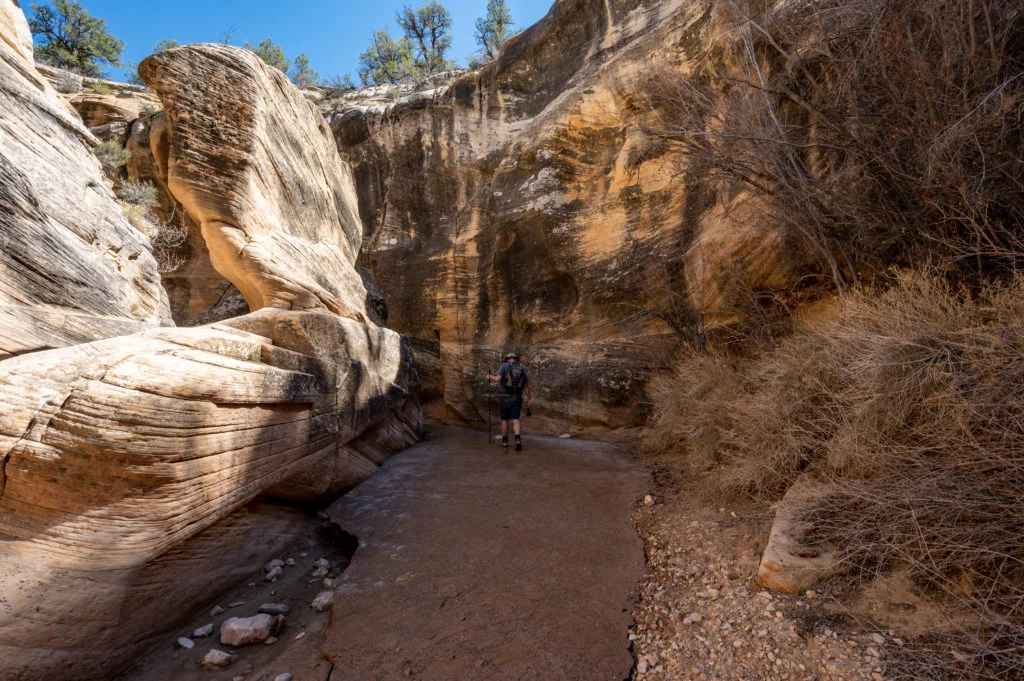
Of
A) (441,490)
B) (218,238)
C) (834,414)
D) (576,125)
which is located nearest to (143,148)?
(218,238)

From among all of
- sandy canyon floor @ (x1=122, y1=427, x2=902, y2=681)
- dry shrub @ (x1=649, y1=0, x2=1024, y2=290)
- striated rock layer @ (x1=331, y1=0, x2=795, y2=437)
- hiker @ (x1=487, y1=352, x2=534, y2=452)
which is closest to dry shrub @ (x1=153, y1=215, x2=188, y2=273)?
striated rock layer @ (x1=331, y1=0, x2=795, y2=437)

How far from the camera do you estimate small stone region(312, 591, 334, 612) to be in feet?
8.28

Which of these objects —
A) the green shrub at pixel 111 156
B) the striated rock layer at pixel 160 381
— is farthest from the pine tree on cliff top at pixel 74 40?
the striated rock layer at pixel 160 381

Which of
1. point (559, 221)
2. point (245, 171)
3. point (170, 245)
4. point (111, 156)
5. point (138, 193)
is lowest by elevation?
point (245, 171)

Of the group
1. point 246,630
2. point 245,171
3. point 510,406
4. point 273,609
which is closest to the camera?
point 246,630

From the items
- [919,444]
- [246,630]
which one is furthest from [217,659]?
[919,444]

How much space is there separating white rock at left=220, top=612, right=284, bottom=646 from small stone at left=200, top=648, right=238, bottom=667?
108mm

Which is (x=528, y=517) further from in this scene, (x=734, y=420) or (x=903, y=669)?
(x=903, y=669)

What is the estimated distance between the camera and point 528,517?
353 centimetres

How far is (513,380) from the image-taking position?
20.1 ft

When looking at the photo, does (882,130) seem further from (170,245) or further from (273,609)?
(170,245)

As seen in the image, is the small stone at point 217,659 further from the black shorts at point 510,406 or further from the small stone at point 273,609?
the black shorts at point 510,406

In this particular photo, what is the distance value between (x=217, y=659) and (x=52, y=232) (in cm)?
346

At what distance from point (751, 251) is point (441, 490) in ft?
15.6
